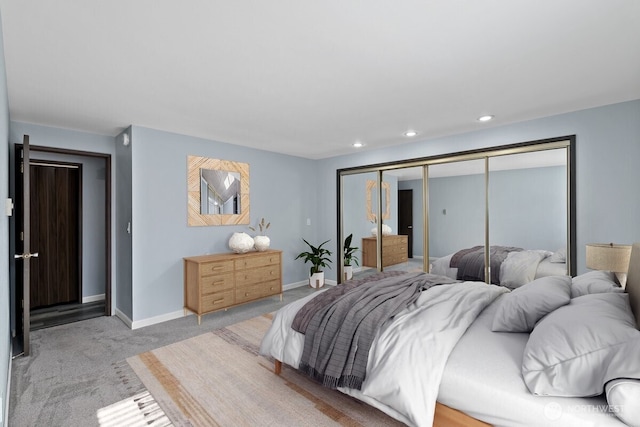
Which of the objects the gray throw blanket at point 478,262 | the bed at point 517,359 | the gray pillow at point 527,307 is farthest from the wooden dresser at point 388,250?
the gray pillow at point 527,307

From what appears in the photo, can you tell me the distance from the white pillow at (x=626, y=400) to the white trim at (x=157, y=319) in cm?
417

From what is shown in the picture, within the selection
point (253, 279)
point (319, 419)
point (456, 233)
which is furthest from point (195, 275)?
point (456, 233)

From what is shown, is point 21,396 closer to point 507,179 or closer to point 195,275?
point 195,275

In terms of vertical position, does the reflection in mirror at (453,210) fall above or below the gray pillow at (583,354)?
above

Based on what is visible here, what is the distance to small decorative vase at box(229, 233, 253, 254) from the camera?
4.32 metres

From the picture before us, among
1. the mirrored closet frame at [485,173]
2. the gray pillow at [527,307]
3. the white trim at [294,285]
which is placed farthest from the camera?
the white trim at [294,285]

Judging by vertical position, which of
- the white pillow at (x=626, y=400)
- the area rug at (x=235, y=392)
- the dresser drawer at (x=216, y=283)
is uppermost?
the white pillow at (x=626, y=400)

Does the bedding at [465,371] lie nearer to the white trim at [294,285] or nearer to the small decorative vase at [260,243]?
the small decorative vase at [260,243]

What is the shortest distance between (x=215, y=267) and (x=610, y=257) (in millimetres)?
3934

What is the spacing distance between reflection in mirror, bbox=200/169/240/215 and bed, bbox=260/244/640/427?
2.73 m

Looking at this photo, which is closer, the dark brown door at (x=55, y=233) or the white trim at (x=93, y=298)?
the dark brown door at (x=55, y=233)

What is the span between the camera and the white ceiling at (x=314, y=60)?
163 centimetres

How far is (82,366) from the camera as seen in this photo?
2713mm

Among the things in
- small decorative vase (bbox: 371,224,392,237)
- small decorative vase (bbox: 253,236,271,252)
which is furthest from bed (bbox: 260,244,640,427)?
Answer: small decorative vase (bbox: 371,224,392,237)
